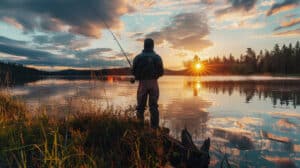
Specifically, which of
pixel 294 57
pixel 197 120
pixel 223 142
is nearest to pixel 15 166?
pixel 223 142

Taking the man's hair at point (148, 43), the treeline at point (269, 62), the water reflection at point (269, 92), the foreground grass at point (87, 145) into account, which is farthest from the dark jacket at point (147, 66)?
the treeline at point (269, 62)

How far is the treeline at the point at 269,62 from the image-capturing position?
325 ft

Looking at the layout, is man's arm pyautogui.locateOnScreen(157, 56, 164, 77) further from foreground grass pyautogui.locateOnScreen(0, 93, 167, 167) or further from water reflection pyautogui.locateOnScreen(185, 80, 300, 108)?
water reflection pyautogui.locateOnScreen(185, 80, 300, 108)

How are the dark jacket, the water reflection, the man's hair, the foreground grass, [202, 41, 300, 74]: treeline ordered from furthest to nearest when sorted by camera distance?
1. [202, 41, 300, 74]: treeline
2. the water reflection
3. the man's hair
4. the dark jacket
5. the foreground grass

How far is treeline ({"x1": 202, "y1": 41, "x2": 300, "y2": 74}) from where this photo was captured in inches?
3905

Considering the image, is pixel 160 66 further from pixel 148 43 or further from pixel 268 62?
pixel 268 62

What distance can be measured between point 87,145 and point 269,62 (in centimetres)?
12055

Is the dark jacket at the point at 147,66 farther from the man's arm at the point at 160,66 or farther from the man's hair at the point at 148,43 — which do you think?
the man's hair at the point at 148,43

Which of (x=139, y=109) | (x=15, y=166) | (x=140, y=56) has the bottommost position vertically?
(x=15, y=166)

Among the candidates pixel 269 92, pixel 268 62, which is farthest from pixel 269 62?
pixel 269 92

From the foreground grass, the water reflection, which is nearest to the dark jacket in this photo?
the foreground grass

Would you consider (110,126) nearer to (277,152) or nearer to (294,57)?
(277,152)

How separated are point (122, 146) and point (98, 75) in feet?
14.4

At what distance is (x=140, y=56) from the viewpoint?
7.19 metres
